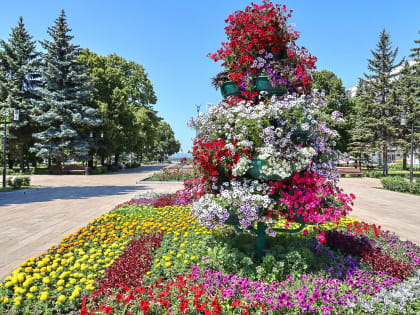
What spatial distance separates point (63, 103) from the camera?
22.2 meters

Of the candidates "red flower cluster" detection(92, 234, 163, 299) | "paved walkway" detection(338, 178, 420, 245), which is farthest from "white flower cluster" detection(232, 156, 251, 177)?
"paved walkway" detection(338, 178, 420, 245)

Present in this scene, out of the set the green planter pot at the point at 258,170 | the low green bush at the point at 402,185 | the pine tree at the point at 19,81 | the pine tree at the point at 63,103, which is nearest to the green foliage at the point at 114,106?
the pine tree at the point at 63,103

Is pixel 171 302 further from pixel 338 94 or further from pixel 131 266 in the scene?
Answer: pixel 338 94

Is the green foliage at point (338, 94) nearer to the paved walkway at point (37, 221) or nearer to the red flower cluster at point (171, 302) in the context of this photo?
the paved walkway at point (37, 221)

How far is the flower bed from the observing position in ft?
8.66

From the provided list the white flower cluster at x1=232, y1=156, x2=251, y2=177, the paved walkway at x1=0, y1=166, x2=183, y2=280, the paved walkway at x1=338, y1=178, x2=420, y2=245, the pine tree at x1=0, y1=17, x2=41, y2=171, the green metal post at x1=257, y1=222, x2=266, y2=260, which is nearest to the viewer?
the white flower cluster at x1=232, y1=156, x2=251, y2=177

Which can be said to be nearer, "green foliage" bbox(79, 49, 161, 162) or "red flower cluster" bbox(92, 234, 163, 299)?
"red flower cluster" bbox(92, 234, 163, 299)

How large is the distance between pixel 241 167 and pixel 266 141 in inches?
18.1

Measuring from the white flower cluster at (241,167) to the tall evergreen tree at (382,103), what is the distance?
25.1 metres

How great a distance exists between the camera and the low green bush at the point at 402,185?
40.5ft

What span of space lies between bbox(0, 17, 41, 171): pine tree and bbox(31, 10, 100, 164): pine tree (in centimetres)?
108

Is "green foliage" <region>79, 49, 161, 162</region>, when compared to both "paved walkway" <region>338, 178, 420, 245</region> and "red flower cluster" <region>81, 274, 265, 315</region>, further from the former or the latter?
"red flower cluster" <region>81, 274, 265, 315</region>

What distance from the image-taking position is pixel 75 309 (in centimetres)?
278

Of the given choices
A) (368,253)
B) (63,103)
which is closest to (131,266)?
(368,253)
